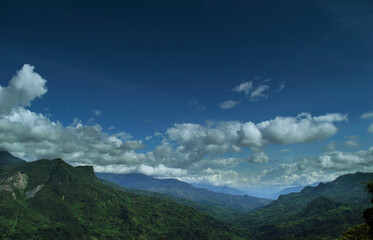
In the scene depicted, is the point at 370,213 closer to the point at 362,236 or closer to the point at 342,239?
the point at 362,236

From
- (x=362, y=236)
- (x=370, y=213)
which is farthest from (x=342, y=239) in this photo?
(x=370, y=213)

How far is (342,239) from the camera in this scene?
54438mm

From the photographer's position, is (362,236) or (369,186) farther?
(369,186)

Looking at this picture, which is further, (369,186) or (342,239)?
(369,186)

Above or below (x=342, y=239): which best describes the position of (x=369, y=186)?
above

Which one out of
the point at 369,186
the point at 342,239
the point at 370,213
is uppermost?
the point at 369,186

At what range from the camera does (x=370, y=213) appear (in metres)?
60.8

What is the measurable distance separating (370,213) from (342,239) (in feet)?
45.3

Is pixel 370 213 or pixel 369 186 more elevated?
pixel 369 186

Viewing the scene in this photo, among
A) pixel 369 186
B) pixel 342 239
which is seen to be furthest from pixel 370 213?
pixel 342 239

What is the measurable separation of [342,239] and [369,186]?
15470mm

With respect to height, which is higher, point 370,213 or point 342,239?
point 370,213

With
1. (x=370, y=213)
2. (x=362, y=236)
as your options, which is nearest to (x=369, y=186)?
(x=370, y=213)

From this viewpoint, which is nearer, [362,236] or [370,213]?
[362,236]
